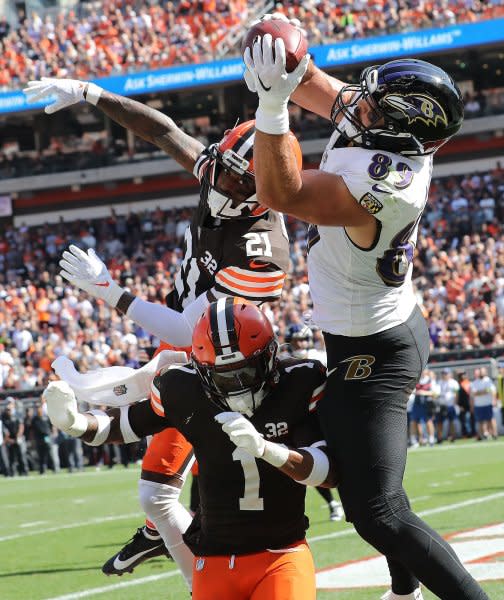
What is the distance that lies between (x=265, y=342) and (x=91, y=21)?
2968cm

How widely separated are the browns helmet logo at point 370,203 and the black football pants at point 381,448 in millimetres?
469

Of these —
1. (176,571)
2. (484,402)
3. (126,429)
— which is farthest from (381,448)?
(484,402)

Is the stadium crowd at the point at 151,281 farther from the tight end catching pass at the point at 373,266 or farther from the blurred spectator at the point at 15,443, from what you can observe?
the tight end catching pass at the point at 373,266

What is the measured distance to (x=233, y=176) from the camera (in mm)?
4703

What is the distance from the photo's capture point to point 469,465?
45.3 feet

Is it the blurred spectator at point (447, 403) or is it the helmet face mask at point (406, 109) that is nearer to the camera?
the helmet face mask at point (406, 109)

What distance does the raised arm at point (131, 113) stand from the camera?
5.23 meters

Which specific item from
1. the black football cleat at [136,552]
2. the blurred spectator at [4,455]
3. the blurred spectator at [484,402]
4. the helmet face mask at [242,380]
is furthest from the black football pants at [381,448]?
the blurred spectator at [4,455]

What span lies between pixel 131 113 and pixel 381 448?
2193 millimetres

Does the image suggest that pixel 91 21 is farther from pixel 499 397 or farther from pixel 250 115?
pixel 499 397

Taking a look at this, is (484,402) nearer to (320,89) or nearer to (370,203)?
(320,89)

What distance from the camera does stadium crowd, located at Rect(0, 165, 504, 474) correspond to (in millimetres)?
20422

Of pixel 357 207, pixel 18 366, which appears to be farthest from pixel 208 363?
pixel 18 366

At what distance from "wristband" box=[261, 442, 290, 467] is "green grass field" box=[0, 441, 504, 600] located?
223 cm
